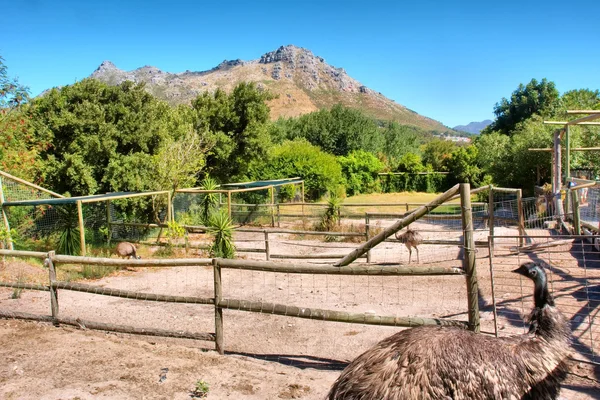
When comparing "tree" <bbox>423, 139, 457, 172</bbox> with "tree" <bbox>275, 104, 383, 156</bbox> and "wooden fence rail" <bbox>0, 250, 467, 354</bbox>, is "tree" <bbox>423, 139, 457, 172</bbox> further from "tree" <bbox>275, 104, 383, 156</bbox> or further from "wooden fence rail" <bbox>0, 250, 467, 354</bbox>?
"wooden fence rail" <bbox>0, 250, 467, 354</bbox>

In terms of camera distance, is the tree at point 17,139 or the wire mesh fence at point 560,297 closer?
the wire mesh fence at point 560,297

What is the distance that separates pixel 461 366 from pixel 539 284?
0.99m

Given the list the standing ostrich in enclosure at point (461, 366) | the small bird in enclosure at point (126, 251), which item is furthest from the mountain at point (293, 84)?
the standing ostrich in enclosure at point (461, 366)

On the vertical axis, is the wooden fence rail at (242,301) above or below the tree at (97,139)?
below

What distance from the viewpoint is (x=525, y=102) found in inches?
1534

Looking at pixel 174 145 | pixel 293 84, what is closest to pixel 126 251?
pixel 174 145

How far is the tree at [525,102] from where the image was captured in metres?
38.4

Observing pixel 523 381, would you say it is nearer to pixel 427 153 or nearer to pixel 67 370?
pixel 67 370

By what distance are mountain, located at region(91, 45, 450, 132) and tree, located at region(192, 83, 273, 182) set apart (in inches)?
3531

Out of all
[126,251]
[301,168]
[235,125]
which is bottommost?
[126,251]

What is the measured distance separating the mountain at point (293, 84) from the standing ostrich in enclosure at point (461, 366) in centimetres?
11210

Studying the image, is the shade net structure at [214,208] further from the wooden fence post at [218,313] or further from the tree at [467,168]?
the tree at [467,168]

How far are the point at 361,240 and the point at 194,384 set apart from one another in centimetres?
1010

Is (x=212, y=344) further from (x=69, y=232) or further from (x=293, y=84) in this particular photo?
(x=293, y=84)
